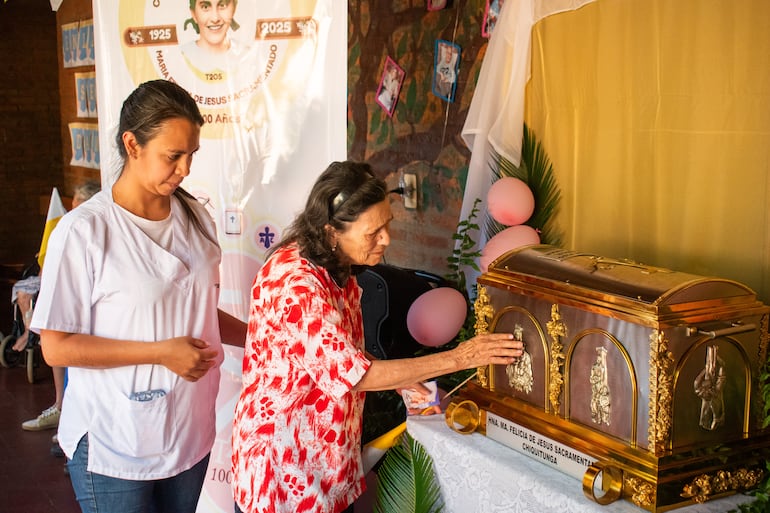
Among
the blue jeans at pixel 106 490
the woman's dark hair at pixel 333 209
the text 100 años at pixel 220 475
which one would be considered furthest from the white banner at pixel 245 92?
the blue jeans at pixel 106 490

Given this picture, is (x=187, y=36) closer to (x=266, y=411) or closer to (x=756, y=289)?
(x=266, y=411)

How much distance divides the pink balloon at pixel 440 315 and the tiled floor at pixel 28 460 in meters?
2.09

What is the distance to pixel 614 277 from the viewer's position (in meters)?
2.05

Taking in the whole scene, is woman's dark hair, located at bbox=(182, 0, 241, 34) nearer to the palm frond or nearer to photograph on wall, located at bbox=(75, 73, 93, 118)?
the palm frond

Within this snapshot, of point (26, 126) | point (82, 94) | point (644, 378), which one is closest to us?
point (644, 378)

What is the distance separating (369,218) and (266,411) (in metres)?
0.52

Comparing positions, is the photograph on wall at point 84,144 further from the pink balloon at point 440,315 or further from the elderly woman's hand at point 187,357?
the elderly woman's hand at point 187,357

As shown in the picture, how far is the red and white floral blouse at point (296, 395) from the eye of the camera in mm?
2047

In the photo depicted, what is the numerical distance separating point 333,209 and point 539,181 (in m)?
1.40

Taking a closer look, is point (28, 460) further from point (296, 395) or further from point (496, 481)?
point (496, 481)

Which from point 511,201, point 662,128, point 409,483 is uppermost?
point 662,128

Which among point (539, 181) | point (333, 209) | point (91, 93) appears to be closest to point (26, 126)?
point (91, 93)

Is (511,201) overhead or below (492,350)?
overhead

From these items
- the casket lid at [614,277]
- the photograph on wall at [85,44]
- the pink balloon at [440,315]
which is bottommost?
the pink balloon at [440,315]
